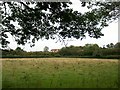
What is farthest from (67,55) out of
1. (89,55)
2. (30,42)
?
(30,42)

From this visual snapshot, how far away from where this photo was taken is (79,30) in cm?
1312

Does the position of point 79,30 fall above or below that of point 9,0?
→ below

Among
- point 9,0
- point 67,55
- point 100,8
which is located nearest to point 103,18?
point 100,8

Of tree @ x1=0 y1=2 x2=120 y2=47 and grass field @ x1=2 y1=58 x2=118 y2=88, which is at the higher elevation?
tree @ x1=0 y1=2 x2=120 y2=47

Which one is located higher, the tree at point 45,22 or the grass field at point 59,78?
the tree at point 45,22

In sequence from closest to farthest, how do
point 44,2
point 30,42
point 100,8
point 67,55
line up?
1. point 44,2
2. point 30,42
3. point 100,8
4. point 67,55

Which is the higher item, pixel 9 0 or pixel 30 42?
pixel 9 0

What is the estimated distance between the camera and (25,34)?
13133 mm

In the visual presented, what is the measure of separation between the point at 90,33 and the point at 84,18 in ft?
2.15

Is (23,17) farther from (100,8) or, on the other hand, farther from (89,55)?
(89,55)

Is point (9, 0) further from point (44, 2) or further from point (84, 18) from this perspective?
point (84, 18)

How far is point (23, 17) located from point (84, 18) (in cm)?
246

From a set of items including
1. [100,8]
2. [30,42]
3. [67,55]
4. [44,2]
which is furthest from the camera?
[67,55]

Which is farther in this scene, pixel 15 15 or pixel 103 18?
pixel 103 18
